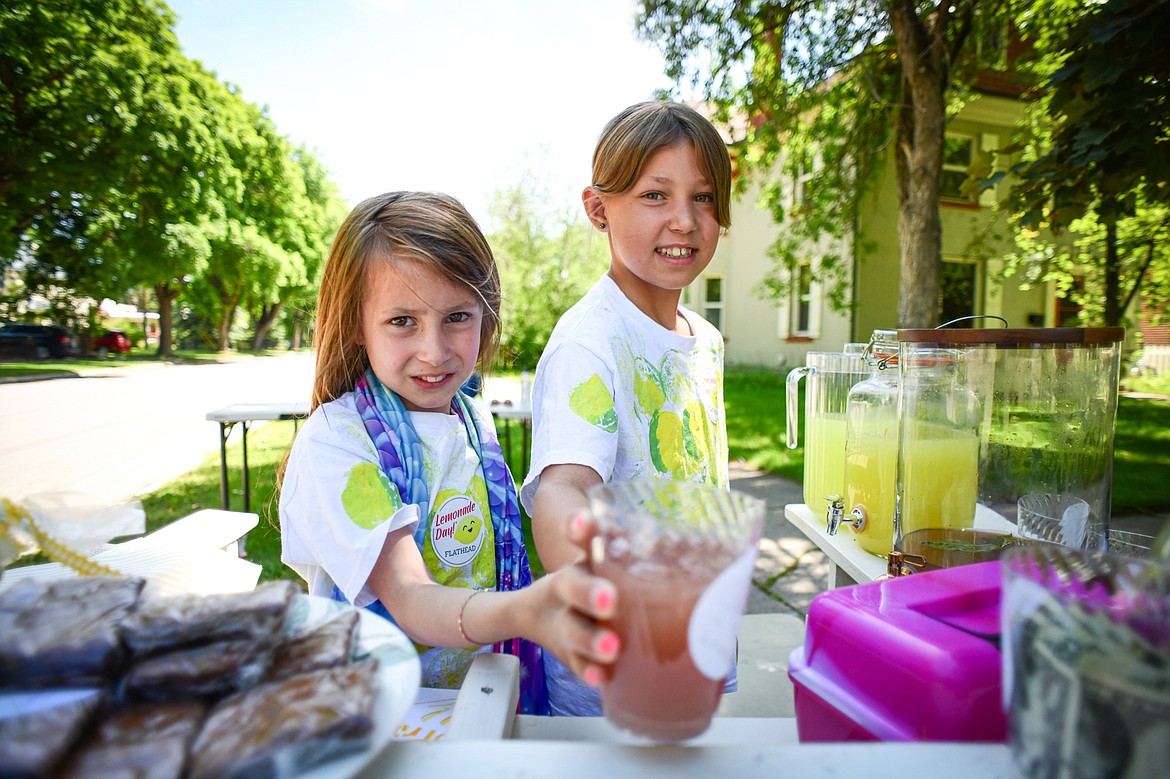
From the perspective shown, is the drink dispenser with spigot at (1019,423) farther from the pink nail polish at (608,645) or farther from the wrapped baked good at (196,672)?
the wrapped baked good at (196,672)

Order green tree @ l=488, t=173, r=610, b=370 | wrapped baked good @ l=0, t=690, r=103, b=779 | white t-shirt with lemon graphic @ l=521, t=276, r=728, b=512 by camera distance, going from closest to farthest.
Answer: wrapped baked good @ l=0, t=690, r=103, b=779
white t-shirt with lemon graphic @ l=521, t=276, r=728, b=512
green tree @ l=488, t=173, r=610, b=370

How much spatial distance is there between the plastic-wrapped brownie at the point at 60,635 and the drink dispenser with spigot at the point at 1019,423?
4.59 feet

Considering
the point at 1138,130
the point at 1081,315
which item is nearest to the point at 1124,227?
the point at 1081,315

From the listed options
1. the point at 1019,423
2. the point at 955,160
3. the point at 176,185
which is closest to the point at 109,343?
the point at 176,185

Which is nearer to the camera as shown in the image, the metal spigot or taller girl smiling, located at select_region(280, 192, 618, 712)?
taller girl smiling, located at select_region(280, 192, 618, 712)

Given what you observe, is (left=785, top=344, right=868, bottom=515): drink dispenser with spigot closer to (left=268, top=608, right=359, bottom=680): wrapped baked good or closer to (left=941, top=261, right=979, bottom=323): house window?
(left=268, top=608, right=359, bottom=680): wrapped baked good

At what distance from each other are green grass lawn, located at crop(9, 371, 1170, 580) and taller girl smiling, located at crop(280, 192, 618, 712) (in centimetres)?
161

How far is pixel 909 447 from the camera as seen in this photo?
1426mm

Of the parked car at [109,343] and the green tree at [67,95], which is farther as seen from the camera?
the parked car at [109,343]

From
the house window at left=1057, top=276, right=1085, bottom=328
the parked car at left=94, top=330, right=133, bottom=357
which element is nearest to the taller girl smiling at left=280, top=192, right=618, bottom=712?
the house window at left=1057, top=276, right=1085, bottom=328

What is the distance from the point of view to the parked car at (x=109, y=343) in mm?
27953

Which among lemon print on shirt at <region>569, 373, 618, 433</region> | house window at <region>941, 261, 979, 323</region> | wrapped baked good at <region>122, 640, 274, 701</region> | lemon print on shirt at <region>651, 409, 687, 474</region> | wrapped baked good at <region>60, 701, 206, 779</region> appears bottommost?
wrapped baked good at <region>60, 701, 206, 779</region>

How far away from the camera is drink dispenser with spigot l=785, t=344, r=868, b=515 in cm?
192

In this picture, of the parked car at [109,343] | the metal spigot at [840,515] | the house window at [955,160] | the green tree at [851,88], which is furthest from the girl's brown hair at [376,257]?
the parked car at [109,343]
